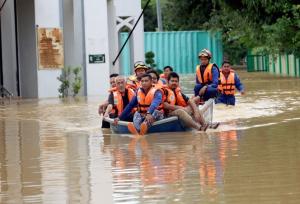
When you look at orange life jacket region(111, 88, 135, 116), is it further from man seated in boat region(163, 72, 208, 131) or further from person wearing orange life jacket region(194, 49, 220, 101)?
person wearing orange life jacket region(194, 49, 220, 101)

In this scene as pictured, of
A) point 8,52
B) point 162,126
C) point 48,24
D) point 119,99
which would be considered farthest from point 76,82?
point 162,126

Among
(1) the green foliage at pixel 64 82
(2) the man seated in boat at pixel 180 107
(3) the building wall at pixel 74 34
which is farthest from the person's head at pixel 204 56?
(3) the building wall at pixel 74 34

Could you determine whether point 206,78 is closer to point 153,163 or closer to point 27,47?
point 153,163

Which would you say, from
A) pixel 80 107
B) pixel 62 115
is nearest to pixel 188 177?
pixel 62 115

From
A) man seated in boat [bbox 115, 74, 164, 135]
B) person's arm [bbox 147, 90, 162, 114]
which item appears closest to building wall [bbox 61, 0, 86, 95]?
man seated in boat [bbox 115, 74, 164, 135]

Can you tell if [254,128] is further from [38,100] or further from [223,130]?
[38,100]

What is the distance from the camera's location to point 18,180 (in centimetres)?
1120

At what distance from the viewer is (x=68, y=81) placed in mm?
33062

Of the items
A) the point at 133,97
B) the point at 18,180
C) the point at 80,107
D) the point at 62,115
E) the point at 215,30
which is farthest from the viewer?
the point at 215,30

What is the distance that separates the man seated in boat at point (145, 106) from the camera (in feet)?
54.4

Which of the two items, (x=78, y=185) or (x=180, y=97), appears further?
(x=180, y=97)

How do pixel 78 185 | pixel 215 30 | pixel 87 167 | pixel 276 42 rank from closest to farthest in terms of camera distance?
pixel 78 185, pixel 87 167, pixel 276 42, pixel 215 30

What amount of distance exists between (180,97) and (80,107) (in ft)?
31.4

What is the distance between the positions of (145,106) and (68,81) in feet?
54.2
